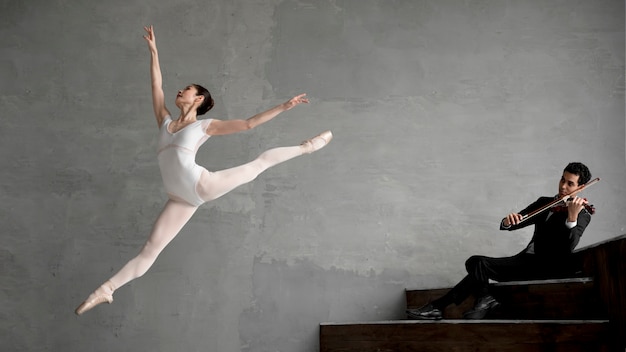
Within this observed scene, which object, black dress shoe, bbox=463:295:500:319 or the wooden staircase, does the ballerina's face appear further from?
black dress shoe, bbox=463:295:500:319

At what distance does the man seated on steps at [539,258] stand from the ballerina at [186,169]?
3.74 feet

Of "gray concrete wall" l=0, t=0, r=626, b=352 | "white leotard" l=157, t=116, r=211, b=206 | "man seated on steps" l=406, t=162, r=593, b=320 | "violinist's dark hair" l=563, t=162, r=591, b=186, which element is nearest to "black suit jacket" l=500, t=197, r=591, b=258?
"man seated on steps" l=406, t=162, r=593, b=320

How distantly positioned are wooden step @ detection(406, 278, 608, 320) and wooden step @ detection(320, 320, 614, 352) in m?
0.16

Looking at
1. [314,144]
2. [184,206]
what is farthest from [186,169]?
[314,144]

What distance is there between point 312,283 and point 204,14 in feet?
6.89

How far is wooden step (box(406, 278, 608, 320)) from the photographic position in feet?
10.6

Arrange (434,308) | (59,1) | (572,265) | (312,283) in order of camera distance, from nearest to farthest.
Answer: (572,265) < (434,308) < (312,283) < (59,1)

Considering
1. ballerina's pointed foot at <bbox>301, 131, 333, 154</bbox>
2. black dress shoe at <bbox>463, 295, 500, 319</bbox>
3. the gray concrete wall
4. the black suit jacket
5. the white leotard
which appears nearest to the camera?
the white leotard

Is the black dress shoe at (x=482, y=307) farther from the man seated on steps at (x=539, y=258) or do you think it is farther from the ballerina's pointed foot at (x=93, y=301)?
the ballerina's pointed foot at (x=93, y=301)

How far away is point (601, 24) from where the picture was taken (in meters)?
4.80

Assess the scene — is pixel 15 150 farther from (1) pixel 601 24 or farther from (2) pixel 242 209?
(1) pixel 601 24

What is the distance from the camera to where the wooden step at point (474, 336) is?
310 centimetres

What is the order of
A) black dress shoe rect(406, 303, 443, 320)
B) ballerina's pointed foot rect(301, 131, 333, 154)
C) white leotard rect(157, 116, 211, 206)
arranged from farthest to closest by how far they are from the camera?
black dress shoe rect(406, 303, 443, 320)
ballerina's pointed foot rect(301, 131, 333, 154)
white leotard rect(157, 116, 211, 206)

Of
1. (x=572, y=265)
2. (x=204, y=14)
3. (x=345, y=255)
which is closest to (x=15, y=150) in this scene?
(x=204, y=14)
